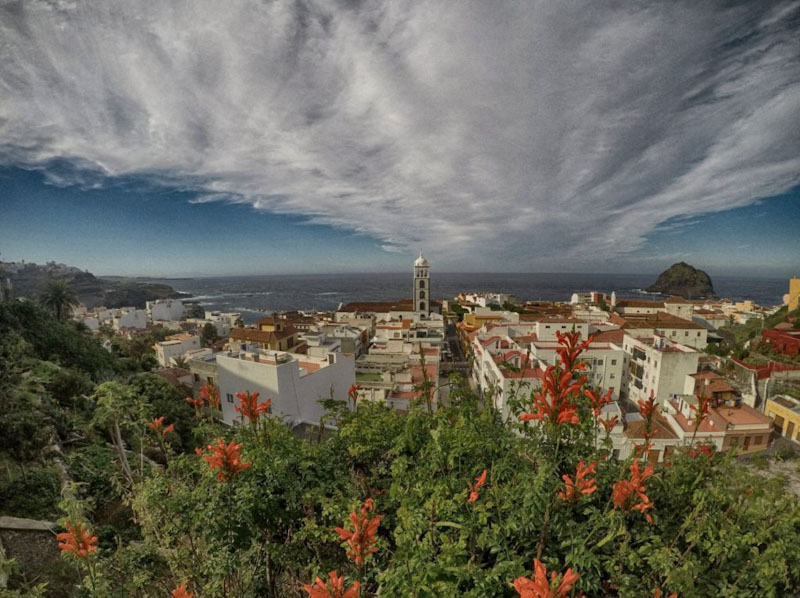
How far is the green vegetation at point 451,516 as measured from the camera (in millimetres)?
1783

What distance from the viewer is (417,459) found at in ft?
9.45

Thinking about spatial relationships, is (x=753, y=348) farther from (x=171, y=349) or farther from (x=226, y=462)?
(x=171, y=349)

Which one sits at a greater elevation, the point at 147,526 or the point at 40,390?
the point at 147,526

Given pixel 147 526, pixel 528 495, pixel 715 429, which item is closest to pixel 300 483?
pixel 147 526

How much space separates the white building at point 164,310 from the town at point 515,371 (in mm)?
13925

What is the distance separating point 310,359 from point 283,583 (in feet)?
46.3

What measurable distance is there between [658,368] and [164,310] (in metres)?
62.8

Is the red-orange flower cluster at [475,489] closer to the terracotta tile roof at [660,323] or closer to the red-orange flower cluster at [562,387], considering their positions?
the red-orange flower cluster at [562,387]

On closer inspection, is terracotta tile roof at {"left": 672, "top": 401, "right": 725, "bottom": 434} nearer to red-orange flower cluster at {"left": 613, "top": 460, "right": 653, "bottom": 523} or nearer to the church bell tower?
red-orange flower cluster at {"left": 613, "top": 460, "right": 653, "bottom": 523}

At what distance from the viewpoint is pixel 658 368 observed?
56.0 feet

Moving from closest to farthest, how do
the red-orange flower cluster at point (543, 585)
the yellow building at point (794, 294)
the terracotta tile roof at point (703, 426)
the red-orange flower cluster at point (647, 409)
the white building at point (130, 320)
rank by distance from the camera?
the red-orange flower cluster at point (543, 585) < the red-orange flower cluster at point (647, 409) < the terracotta tile roof at point (703, 426) < the yellow building at point (794, 294) < the white building at point (130, 320)

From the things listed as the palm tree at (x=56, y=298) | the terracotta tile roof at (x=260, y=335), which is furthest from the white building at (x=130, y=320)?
the terracotta tile roof at (x=260, y=335)

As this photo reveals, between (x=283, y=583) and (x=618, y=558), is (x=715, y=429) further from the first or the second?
(x=283, y=583)

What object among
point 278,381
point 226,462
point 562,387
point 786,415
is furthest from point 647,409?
point 786,415
